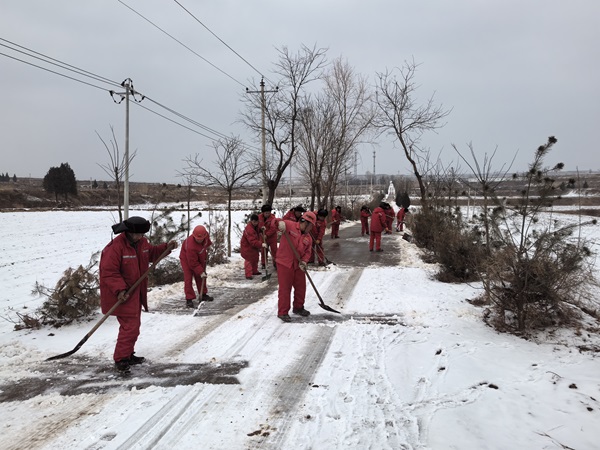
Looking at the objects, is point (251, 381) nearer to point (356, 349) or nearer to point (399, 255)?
point (356, 349)

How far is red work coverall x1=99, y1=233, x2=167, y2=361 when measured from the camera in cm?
438

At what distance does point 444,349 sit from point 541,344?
1227 mm

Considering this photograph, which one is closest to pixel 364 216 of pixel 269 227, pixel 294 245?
pixel 269 227

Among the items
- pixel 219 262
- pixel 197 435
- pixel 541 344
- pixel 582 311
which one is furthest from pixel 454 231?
pixel 197 435

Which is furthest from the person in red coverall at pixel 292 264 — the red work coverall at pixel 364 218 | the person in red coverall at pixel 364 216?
the red work coverall at pixel 364 218

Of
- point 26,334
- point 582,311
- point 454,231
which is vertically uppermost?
point 454,231

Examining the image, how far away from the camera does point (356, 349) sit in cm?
504

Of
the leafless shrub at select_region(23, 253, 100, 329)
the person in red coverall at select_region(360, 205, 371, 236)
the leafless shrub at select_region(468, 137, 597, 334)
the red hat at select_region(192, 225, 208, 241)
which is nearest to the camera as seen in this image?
the leafless shrub at select_region(468, 137, 597, 334)

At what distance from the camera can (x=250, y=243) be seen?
9.84m

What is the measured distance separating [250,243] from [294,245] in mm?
3546

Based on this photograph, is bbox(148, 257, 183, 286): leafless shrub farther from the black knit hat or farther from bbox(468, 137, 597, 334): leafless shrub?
bbox(468, 137, 597, 334): leafless shrub

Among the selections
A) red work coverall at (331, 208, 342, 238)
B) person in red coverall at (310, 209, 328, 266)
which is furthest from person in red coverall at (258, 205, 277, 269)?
red work coverall at (331, 208, 342, 238)

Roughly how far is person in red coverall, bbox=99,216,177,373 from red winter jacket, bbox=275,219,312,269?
2.33 metres

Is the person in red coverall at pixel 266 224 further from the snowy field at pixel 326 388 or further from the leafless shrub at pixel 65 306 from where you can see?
the leafless shrub at pixel 65 306
